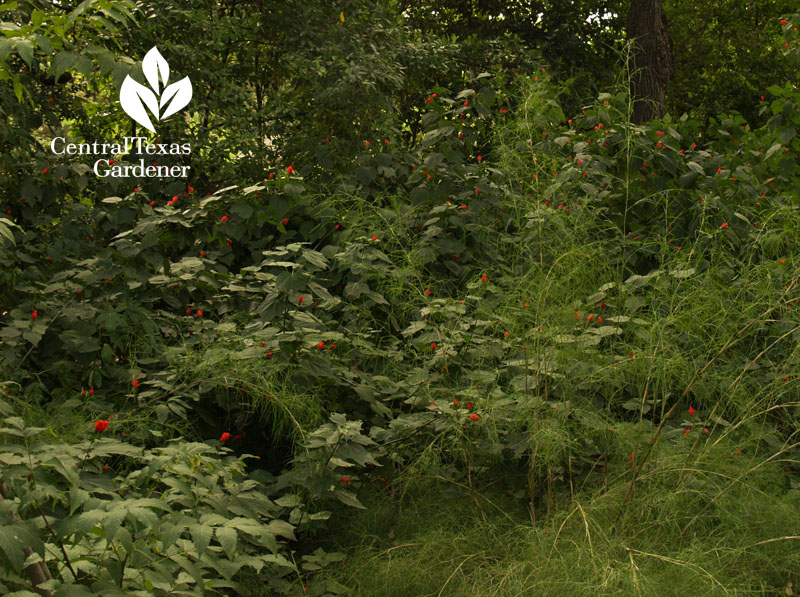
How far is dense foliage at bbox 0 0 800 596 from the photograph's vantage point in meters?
2.33

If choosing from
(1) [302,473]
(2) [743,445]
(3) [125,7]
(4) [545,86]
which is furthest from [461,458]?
(4) [545,86]

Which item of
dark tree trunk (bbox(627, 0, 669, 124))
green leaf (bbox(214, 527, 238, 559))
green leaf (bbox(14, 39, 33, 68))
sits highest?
dark tree trunk (bbox(627, 0, 669, 124))

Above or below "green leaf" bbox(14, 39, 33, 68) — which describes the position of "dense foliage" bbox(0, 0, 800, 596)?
below

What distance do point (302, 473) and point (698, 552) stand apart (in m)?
1.41

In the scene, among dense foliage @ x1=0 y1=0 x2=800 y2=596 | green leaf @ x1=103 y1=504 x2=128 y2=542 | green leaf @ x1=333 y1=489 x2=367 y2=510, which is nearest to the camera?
green leaf @ x1=103 y1=504 x2=128 y2=542

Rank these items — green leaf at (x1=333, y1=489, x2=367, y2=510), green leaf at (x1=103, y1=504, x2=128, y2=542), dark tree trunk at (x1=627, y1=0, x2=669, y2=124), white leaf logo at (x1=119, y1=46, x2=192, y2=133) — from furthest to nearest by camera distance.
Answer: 1. dark tree trunk at (x1=627, y1=0, x2=669, y2=124)
2. white leaf logo at (x1=119, y1=46, x2=192, y2=133)
3. green leaf at (x1=333, y1=489, x2=367, y2=510)
4. green leaf at (x1=103, y1=504, x2=128, y2=542)

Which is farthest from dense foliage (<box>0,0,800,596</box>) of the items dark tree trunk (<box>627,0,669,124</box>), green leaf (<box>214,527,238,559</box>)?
dark tree trunk (<box>627,0,669,124</box>)

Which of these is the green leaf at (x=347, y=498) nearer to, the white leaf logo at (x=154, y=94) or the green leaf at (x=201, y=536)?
the green leaf at (x=201, y=536)

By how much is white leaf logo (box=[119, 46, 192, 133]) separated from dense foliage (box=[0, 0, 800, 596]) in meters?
0.10

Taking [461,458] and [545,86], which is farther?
[545,86]

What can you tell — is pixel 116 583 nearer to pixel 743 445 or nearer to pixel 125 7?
pixel 125 7

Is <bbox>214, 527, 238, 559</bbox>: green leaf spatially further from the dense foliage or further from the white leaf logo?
the white leaf logo

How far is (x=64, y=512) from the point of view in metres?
2.22

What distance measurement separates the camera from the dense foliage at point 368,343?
7.66 ft
